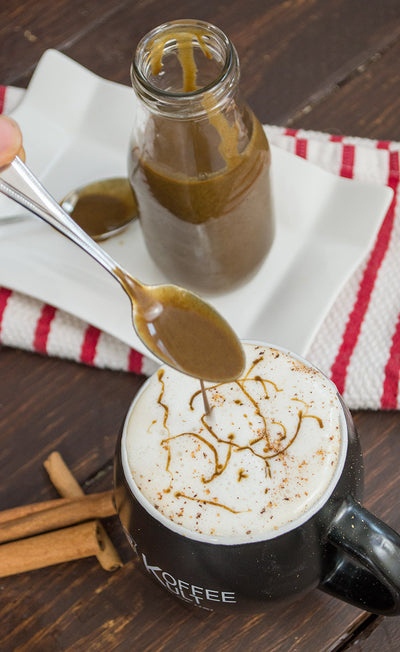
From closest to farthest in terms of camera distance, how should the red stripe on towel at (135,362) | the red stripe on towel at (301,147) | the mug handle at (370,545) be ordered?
A: 1. the mug handle at (370,545)
2. the red stripe on towel at (135,362)
3. the red stripe on towel at (301,147)

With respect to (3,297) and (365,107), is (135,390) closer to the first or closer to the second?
(3,297)

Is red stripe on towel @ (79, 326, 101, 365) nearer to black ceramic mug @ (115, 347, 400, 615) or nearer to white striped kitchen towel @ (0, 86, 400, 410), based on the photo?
white striped kitchen towel @ (0, 86, 400, 410)

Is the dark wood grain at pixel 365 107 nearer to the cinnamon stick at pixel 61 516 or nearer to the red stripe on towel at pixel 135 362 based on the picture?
the red stripe on towel at pixel 135 362

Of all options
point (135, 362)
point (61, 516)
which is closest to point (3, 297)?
point (135, 362)

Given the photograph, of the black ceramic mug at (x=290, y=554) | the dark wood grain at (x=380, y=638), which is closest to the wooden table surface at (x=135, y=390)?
the dark wood grain at (x=380, y=638)

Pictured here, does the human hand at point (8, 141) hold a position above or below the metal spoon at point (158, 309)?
above

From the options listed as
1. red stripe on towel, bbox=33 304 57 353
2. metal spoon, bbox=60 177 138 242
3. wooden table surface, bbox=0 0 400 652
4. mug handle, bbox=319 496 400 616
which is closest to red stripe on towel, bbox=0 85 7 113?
wooden table surface, bbox=0 0 400 652

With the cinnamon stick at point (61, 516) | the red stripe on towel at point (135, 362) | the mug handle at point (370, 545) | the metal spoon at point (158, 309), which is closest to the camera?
the mug handle at point (370, 545)
